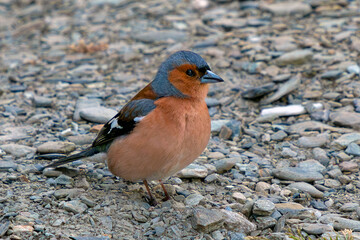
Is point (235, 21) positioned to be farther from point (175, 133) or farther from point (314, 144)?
point (175, 133)

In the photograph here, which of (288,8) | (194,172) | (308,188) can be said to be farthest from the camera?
(288,8)

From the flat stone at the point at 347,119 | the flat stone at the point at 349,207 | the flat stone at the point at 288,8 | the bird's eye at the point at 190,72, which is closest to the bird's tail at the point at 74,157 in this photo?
the bird's eye at the point at 190,72

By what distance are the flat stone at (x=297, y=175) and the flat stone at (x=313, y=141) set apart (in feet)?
1.98

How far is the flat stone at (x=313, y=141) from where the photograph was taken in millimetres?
5578

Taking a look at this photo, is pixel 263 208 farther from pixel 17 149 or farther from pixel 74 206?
pixel 17 149

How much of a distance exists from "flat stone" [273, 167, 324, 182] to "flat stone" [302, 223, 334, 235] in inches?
35.7

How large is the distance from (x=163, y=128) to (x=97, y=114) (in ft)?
7.31

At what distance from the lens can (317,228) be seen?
4.05 m

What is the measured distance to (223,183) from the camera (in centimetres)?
493

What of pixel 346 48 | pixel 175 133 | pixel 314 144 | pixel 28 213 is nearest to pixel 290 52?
pixel 346 48

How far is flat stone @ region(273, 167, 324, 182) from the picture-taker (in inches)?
196

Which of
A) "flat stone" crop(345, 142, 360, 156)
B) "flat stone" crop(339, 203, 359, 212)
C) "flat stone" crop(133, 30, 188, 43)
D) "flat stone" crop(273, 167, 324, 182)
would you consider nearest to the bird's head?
"flat stone" crop(273, 167, 324, 182)

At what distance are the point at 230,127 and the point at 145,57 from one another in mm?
2555

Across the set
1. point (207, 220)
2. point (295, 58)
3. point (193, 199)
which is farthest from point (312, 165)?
point (295, 58)
